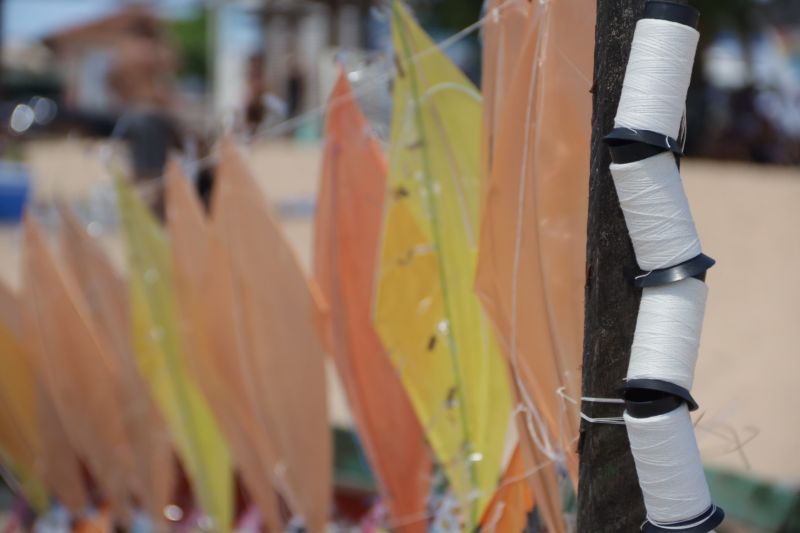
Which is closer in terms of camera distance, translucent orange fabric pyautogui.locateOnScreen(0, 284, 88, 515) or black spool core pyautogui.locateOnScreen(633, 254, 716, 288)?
black spool core pyautogui.locateOnScreen(633, 254, 716, 288)

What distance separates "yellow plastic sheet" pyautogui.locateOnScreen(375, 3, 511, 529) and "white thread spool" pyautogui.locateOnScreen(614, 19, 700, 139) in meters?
0.67

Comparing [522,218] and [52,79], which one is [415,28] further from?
[52,79]

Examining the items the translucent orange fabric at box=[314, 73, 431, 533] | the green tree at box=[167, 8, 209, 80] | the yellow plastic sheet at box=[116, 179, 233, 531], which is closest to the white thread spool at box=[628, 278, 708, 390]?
the translucent orange fabric at box=[314, 73, 431, 533]

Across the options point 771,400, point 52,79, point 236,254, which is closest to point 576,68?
point 236,254

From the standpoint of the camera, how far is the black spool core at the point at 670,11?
1186 mm

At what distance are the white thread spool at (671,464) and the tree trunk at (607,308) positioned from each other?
0.08m

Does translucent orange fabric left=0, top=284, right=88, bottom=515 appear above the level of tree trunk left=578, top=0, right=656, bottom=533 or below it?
below

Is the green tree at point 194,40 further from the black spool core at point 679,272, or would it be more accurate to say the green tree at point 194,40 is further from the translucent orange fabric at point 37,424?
the black spool core at point 679,272

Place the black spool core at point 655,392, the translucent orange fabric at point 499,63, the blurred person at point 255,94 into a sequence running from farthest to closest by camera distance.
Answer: the blurred person at point 255,94, the translucent orange fabric at point 499,63, the black spool core at point 655,392

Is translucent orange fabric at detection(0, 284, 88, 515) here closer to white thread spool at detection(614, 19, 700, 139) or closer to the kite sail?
the kite sail

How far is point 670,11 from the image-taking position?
1.18 metres

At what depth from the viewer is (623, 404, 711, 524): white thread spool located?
117cm

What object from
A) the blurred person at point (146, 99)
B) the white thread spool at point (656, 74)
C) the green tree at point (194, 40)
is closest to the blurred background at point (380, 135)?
the blurred person at point (146, 99)

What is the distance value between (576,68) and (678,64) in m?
0.28
